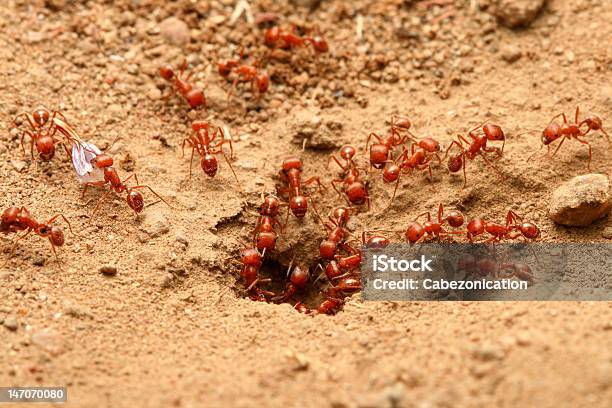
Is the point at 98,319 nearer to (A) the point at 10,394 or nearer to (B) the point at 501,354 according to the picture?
(A) the point at 10,394

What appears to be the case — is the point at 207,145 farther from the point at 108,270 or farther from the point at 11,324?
the point at 11,324

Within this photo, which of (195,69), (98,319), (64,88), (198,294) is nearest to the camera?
(98,319)

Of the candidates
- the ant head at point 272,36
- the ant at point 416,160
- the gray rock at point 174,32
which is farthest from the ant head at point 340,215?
the gray rock at point 174,32

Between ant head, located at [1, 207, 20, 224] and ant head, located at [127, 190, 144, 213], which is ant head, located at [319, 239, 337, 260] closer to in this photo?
ant head, located at [127, 190, 144, 213]

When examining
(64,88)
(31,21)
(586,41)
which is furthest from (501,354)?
(31,21)

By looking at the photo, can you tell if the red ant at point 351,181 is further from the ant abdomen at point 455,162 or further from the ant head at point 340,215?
the ant abdomen at point 455,162

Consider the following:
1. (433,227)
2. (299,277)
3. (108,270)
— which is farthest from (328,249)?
(108,270)
